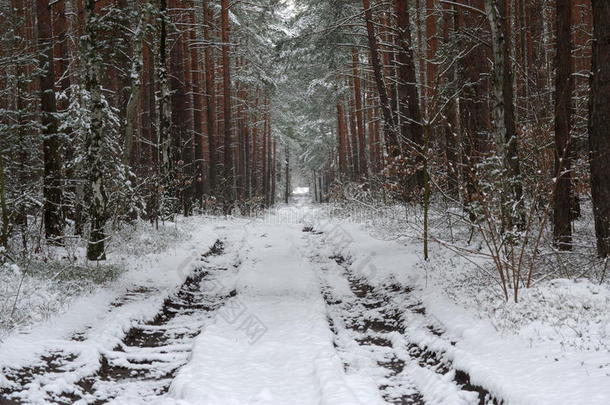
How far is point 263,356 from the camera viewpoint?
A: 632 cm

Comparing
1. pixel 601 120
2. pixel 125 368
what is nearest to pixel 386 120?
pixel 601 120

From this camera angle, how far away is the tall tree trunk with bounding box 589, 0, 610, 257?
27.3 feet

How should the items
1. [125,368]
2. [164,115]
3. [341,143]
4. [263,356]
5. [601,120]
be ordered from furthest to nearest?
[341,143]
[164,115]
[601,120]
[263,356]
[125,368]

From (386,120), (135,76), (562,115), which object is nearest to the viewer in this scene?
(562,115)

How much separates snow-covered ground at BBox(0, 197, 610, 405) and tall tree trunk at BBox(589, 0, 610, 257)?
1858 millimetres

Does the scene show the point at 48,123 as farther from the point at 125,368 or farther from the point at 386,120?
the point at 386,120

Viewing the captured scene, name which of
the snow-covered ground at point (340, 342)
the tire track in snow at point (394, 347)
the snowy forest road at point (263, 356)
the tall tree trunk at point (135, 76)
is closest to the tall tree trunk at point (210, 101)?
the tall tree trunk at point (135, 76)

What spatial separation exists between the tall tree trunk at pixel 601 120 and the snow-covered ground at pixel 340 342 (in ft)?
6.09

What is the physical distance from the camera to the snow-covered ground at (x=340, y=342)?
5023mm

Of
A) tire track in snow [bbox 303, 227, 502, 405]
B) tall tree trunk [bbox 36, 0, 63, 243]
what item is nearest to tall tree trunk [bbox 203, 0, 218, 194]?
tall tree trunk [bbox 36, 0, 63, 243]

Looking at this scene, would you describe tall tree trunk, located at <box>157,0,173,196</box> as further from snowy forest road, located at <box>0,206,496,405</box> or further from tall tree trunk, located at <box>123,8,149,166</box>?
snowy forest road, located at <box>0,206,496,405</box>

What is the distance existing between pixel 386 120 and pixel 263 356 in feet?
30.9

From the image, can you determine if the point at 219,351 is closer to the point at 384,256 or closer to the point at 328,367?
the point at 328,367

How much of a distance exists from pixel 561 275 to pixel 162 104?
14.4 m
